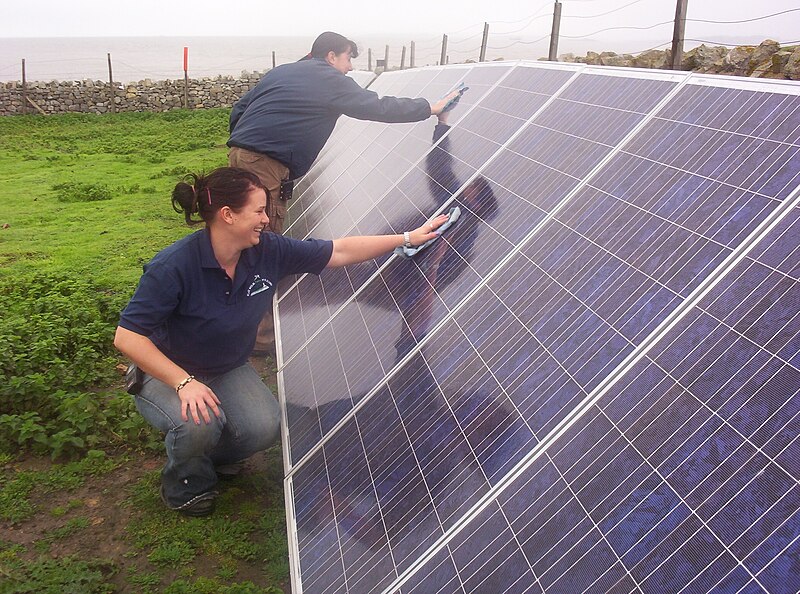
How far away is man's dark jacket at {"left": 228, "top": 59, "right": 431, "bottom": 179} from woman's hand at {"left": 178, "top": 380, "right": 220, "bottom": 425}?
286 cm

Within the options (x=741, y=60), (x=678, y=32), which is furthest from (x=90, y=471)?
(x=741, y=60)

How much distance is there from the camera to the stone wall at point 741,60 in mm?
10992

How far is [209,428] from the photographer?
468 centimetres

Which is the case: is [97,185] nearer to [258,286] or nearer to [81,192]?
[81,192]

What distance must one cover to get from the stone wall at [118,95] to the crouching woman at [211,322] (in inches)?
1013

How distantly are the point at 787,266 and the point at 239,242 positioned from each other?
3031mm

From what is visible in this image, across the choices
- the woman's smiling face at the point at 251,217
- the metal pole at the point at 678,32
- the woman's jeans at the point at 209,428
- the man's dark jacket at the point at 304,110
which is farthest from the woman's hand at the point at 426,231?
the metal pole at the point at 678,32

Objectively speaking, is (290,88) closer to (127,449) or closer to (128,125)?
(127,449)

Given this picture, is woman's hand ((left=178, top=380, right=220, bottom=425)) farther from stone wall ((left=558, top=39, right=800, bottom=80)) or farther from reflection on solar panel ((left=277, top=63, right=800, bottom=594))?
stone wall ((left=558, top=39, right=800, bottom=80))

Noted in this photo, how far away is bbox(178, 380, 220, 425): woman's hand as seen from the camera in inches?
174

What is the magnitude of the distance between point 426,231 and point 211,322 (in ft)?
4.82

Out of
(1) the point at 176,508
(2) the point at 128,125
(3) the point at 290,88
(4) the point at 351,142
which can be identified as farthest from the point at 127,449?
(2) the point at 128,125

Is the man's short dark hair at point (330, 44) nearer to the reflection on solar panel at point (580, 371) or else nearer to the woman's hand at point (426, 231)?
the reflection on solar panel at point (580, 371)

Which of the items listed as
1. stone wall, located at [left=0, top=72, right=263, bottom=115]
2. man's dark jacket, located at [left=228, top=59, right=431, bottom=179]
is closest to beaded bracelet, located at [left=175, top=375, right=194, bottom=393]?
man's dark jacket, located at [left=228, top=59, right=431, bottom=179]
